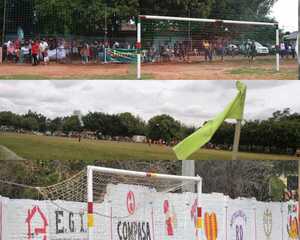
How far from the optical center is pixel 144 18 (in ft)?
59.3

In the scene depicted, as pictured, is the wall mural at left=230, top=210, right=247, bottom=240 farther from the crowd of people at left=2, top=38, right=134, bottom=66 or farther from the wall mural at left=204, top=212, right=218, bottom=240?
the crowd of people at left=2, top=38, right=134, bottom=66

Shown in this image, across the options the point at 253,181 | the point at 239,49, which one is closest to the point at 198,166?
the point at 253,181

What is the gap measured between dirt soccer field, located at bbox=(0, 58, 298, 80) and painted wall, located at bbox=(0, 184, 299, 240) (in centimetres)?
358

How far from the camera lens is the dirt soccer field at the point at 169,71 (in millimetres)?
17312

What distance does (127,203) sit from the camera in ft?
38.6

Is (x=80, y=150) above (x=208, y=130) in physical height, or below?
below

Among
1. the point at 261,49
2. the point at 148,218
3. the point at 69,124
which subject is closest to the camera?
the point at 148,218

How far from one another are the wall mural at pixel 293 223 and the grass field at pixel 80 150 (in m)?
2.84

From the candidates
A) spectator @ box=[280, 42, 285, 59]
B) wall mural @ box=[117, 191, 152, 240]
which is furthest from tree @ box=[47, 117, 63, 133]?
wall mural @ box=[117, 191, 152, 240]

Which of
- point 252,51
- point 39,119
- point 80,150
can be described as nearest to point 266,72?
point 252,51

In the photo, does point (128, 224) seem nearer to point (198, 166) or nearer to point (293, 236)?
point (293, 236)

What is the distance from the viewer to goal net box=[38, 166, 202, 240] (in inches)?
431

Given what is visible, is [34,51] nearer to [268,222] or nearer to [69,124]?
[69,124]

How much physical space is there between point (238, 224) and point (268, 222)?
133 centimetres
